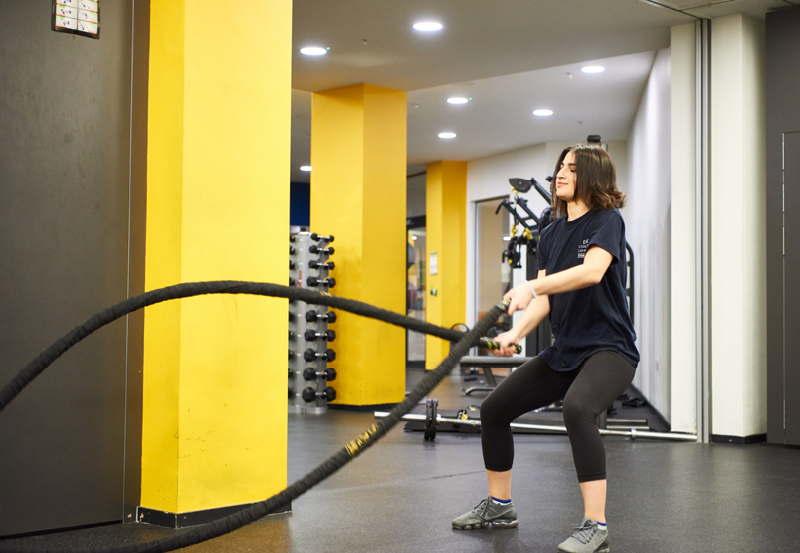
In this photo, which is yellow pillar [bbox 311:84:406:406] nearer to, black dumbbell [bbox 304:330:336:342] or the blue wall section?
black dumbbell [bbox 304:330:336:342]

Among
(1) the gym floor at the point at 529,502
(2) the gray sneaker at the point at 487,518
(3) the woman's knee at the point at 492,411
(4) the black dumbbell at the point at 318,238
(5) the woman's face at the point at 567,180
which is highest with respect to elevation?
(4) the black dumbbell at the point at 318,238

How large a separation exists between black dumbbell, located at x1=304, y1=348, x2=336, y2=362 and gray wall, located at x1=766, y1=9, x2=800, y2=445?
11.7ft

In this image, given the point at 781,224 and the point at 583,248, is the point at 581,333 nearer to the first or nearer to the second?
the point at 583,248

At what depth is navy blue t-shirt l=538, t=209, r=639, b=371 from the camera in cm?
254

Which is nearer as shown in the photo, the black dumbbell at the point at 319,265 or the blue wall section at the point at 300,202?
the black dumbbell at the point at 319,265

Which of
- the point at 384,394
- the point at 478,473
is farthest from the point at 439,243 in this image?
the point at 478,473

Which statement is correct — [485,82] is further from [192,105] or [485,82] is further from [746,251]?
[192,105]

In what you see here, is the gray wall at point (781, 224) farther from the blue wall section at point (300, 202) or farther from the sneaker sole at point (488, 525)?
the blue wall section at point (300, 202)

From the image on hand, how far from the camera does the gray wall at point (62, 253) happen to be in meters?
2.76

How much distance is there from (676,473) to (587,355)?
195cm

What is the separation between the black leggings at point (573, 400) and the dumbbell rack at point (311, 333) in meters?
4.36

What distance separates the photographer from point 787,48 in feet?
17.0

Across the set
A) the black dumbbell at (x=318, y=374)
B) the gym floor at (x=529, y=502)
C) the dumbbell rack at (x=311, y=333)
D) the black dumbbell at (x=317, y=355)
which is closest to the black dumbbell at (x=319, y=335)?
the dumbbell rack at (x=311, y=333)

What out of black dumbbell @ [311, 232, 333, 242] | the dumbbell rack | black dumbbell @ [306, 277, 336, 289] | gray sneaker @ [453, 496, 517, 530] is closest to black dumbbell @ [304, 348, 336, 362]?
the dumbbell rack
